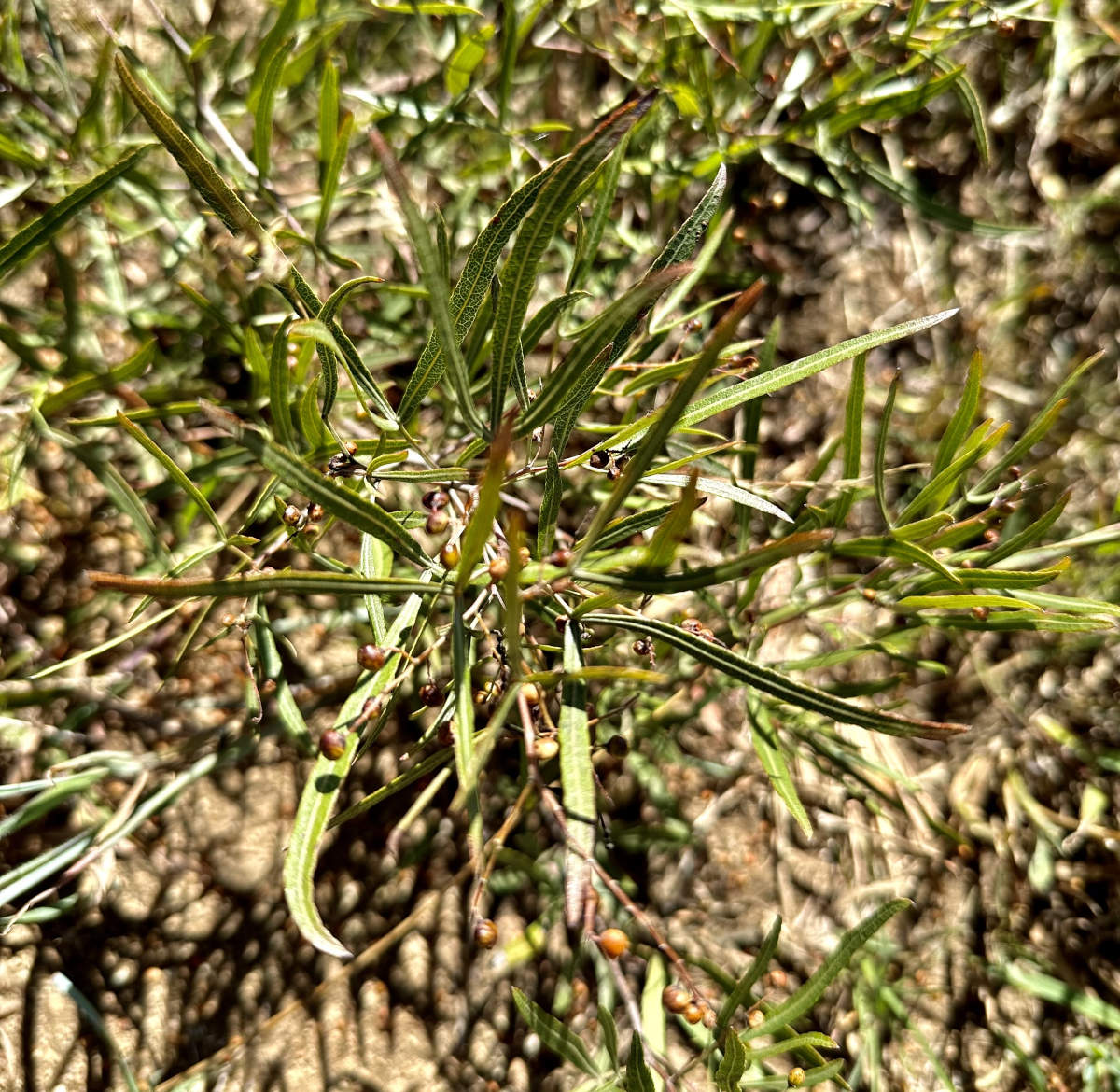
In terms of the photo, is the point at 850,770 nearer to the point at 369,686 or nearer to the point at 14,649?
the point at 369,686

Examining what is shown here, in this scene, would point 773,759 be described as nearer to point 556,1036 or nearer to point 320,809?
point 556,1036

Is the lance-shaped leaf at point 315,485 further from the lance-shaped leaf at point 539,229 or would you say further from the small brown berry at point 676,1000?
the small brown berry at point 676,1000

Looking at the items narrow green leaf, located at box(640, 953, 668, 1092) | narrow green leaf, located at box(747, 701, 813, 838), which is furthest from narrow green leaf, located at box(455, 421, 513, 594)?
narrow green leaf, located at box(640, 953, 668, 1092)

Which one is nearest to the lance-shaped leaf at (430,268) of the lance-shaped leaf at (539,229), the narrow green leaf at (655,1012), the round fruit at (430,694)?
the lance-shaped leaf at (539,229)

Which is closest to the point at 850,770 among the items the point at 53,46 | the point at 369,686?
the point at 369,686

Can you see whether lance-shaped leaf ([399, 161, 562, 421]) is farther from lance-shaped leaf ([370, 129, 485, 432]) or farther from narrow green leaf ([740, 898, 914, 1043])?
narrow green leaf ([740, 898, 914, 1043])

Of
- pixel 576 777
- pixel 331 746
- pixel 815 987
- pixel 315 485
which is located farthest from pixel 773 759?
pixel 315 485
